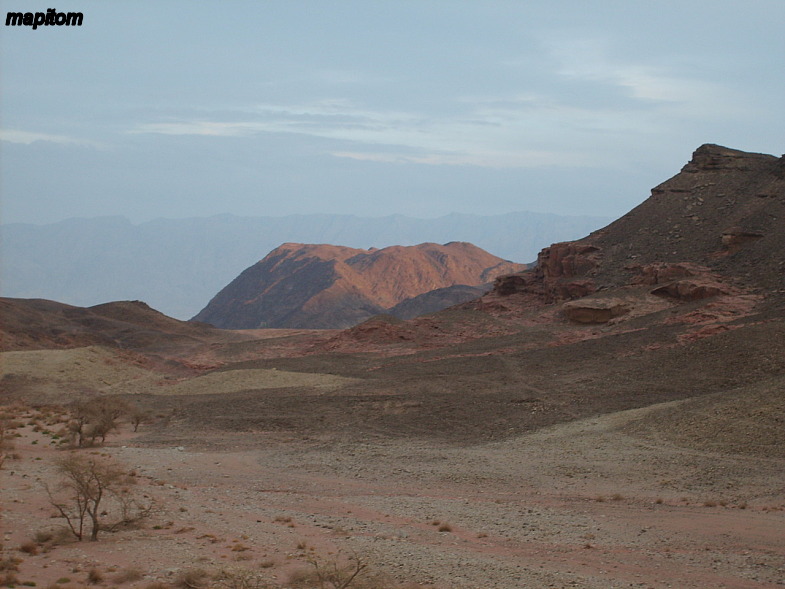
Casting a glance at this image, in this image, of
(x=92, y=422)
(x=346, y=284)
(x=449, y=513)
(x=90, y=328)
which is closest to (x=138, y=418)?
(x=92, y=422)

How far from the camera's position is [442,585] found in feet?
35.0

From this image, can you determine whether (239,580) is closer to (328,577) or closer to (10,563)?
(328,577)

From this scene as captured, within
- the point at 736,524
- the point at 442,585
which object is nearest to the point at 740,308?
the point at 736,524

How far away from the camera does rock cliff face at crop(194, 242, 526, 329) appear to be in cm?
9881

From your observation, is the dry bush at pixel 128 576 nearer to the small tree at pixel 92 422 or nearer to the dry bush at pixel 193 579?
the dry bush at pixel 193 579

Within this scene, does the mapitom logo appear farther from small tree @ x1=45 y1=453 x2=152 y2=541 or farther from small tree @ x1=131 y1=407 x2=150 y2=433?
small tree @ x1=131 y1=407 x2=150 y2=433

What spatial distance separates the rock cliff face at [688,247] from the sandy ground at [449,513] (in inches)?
882

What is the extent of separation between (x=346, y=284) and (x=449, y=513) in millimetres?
93679

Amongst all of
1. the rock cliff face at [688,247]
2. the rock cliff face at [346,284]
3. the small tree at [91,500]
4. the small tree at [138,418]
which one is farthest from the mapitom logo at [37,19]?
the rock cliff face at [346,284]

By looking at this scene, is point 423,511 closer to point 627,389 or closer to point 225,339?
point 627,389

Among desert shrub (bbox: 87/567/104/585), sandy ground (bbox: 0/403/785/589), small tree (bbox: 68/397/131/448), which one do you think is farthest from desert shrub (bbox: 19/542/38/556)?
small tree (bbox: 68/397/131/448)

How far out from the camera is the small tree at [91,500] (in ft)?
41.4

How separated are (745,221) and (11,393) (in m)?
38.9

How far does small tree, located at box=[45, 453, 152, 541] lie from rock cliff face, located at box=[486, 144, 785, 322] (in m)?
31.7
